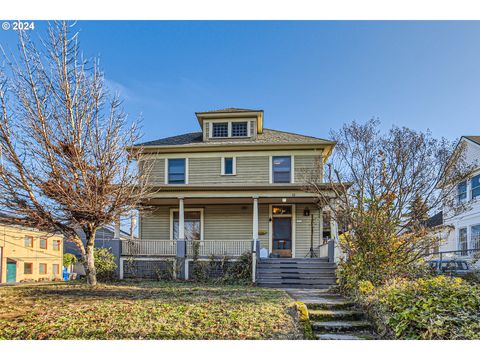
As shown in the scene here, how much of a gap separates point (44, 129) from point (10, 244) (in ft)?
58.5

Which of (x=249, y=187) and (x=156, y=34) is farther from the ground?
(x=156, y=34)

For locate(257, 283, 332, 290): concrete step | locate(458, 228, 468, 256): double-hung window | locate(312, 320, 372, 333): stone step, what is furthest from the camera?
locate(458, 228, 468, 256): double-hung window

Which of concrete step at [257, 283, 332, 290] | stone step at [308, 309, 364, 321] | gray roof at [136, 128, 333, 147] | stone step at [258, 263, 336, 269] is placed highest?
gray roof at [136, 128, 333, 147]

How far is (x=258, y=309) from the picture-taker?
639cm

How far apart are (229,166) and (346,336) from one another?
32.4 feet

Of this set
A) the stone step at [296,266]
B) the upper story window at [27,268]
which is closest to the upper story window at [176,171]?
the stone step at [296,266]

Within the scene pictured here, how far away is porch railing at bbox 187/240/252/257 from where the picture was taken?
40.9 feet

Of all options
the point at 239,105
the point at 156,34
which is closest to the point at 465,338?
the point at 156,34

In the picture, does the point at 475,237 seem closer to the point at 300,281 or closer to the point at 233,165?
the point at 300,281

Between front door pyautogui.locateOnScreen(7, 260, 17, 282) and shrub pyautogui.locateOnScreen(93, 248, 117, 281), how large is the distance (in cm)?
1350

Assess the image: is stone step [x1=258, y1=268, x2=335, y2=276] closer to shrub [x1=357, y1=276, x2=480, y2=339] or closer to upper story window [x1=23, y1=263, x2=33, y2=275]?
shrub [x1=357, y1=276, x2=480, y2=339]

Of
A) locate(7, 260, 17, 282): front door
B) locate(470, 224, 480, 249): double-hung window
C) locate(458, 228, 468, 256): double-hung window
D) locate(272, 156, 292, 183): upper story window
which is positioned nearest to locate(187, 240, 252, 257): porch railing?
locate(272, 156, 292, 183): upper story window

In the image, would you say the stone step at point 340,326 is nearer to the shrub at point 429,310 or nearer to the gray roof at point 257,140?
the shrub at point 429,310

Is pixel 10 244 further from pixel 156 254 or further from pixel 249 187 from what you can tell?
pixel 249 187
